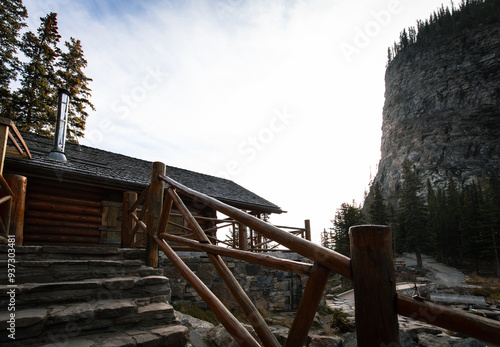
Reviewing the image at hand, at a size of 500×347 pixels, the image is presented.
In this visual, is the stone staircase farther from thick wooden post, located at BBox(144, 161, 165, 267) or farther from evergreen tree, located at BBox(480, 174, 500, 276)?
evergreen tree, located at BBox(480, 174, 500, 276)

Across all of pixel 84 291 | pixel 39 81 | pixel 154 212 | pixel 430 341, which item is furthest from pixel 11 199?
pixel 39 81

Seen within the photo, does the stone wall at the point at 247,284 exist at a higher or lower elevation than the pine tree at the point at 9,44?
lower

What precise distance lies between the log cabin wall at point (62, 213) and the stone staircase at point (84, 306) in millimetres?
5324

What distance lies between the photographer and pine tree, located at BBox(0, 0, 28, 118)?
1385 cm

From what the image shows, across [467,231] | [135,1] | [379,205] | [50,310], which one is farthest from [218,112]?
[467,231]

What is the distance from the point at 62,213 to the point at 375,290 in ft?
29.2

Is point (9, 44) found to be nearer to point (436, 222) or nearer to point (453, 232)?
point (453, 232)

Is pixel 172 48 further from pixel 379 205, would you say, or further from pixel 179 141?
pixel 379 205

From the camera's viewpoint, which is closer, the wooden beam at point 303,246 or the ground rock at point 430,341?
the wooden beam at point 303,246

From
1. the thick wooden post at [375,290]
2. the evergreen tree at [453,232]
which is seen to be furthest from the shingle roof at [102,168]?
the evergreen tree at [453,232]

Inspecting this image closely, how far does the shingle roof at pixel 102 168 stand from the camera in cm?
692

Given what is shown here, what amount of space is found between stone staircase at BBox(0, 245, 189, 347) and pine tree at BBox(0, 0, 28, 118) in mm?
16006

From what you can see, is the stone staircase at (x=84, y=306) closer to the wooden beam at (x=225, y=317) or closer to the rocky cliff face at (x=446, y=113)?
the wooden beam at (x=225, y=317)

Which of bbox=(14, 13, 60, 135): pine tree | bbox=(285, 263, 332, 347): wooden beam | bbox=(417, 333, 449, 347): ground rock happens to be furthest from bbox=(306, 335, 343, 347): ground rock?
bbox=(14, 13, 60, 135): pine tree
